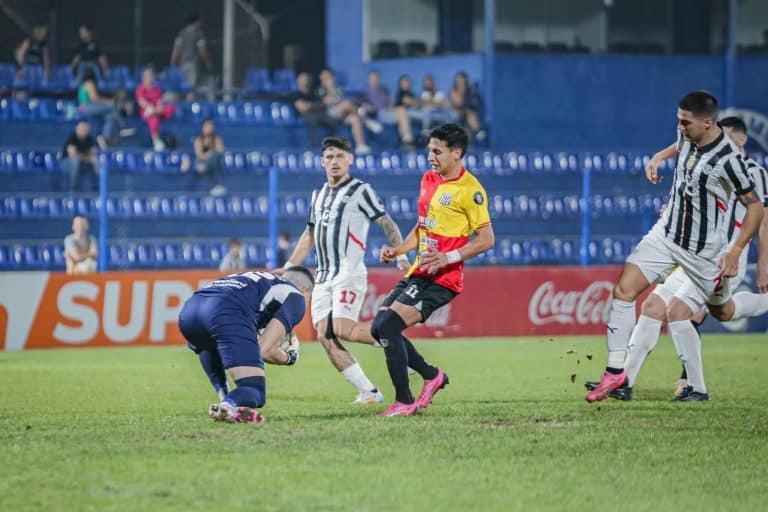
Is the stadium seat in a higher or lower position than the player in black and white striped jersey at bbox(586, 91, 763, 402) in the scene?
higher

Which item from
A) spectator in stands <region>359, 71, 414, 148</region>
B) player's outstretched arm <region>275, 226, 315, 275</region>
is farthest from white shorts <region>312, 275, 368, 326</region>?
spectator in stands <region>359, 71, 414, 148</region>

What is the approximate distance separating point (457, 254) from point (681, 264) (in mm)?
1764

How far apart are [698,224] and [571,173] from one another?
38.6 feet

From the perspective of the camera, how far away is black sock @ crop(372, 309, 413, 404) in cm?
931

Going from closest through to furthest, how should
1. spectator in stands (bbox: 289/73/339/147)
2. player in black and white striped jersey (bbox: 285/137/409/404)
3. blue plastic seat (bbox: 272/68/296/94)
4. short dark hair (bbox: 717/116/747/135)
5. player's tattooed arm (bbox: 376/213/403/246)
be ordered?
player in black and white striped jersey (bbox: 285/137/409/404) → player's tattooed arm (bbox: 376/213/403/246) → short dark hair (bbox: 717/116/747/135) → spectator in stands (bbox: 289/73/339/147) → blue plastic seat (bbox: 272/68/296/94)

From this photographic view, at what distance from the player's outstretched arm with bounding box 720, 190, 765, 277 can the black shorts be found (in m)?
1.91

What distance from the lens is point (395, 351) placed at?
9312mm

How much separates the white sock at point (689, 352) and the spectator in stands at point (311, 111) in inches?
527

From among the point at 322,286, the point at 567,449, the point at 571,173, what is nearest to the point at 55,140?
the point at 571,173

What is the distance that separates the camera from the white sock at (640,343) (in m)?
10.4

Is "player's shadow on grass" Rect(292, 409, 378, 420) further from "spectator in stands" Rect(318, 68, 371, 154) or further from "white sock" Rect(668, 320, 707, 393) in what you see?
"spectator in stands" Rect(318, 68, 371, 154)

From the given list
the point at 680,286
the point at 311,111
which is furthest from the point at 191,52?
the point at 680,286

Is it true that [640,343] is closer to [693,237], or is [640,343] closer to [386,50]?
[693,237]

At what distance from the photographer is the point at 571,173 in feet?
70.4
